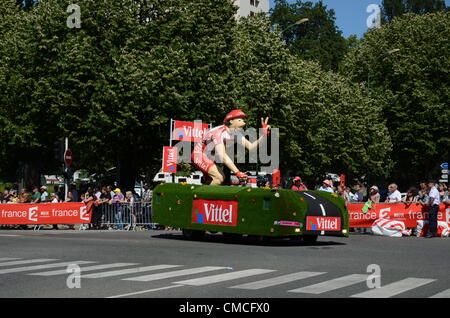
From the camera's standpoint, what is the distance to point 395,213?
83.5ft

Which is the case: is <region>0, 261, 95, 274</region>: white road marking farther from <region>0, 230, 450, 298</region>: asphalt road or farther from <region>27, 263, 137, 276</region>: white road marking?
<region>27, 263, 137, 276</region>: white road marking

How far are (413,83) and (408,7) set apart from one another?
31916 millimetres

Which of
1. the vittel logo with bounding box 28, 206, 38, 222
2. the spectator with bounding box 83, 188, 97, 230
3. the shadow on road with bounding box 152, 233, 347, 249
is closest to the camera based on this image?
the shadow on road with bounding box 152, 233, 347, 249

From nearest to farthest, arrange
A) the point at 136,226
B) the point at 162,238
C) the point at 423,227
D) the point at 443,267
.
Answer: the point at 443,267
the point at 162,238
the point at 423,227
the point at 136,226

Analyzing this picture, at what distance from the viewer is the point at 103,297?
9.34 metres

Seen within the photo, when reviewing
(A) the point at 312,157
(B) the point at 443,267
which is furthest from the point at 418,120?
(B) the point at 443,267

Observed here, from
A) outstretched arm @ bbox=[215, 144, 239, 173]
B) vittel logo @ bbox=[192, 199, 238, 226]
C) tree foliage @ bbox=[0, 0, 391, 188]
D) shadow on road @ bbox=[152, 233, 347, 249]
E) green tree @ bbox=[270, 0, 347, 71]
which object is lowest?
shadow on road @ bbox=[152, 233, 347, 249]

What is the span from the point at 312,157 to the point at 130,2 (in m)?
19.2

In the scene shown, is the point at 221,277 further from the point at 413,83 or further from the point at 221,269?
the point at 413,83

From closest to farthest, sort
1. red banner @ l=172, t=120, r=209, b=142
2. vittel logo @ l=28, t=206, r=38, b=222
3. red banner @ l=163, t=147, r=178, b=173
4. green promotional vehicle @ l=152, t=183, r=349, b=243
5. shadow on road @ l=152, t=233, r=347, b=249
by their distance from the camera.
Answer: green promotional vehicle @ l=152, t=183, r=349, b=243 < shadow on road @ l=152, t=233, r=347, b=249 < red banner @ l=163, t=147, r=178, b=173 < vittel logo @ l=28, t=206, r=38, b=222 < red banner @ l=172, t=120, r=209, b=142

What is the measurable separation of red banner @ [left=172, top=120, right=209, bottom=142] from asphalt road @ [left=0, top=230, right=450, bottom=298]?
448 inches

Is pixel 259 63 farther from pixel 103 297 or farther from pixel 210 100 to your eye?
pixel 103 297

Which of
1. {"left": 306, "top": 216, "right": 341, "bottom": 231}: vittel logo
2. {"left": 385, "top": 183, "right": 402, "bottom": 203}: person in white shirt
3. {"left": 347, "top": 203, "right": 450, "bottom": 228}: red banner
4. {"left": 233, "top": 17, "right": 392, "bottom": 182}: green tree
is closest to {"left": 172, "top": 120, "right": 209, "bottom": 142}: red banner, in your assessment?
{"left": 347, "top": 203, "right": 450, "bottom": 228}: red banner

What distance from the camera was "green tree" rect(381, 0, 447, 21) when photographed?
81812 millimetres
